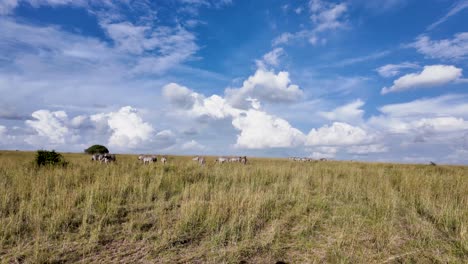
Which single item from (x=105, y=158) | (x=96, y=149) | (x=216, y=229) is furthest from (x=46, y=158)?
(x=96, y=149)

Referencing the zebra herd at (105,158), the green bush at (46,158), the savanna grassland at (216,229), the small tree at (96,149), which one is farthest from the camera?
the small tree at (96,149)

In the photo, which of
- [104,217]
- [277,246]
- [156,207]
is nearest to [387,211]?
[277,246]

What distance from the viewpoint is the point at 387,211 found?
257 inches

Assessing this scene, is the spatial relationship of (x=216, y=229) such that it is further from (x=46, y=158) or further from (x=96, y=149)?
(x=96, y=149)

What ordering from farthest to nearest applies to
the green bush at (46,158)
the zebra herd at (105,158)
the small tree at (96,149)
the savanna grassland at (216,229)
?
the small tree at (96,149)
the zebra herd at (105,158)
the green bush at (46,158)
the savanna grassland at (216,229)

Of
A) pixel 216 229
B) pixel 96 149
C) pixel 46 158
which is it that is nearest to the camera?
pixel 216 229

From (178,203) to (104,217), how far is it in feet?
5.73

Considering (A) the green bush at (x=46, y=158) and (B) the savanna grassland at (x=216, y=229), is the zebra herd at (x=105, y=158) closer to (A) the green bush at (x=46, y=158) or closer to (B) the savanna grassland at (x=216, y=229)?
(A) the green bush at (x=46, y=158)

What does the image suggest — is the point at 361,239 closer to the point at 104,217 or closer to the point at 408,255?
the point at 408,255

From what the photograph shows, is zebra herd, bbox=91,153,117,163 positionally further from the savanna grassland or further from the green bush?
the savanna grassland

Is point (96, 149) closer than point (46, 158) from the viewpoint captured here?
No

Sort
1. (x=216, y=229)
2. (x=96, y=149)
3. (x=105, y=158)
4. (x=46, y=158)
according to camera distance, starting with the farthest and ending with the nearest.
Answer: (x=96, y=149), (x=105, y=158), (x=46, y=158), (x=216, y=229)

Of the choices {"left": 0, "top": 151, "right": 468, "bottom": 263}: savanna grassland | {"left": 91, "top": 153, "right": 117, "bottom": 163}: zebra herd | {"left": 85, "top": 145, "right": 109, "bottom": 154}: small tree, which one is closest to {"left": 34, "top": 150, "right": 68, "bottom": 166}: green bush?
{"left": 91, "top": 153, "right": 117, "bottom": 163}: zebra herd

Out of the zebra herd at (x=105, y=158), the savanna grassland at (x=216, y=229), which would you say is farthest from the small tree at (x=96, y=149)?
the savanna grassland at (x=216, y=229)
